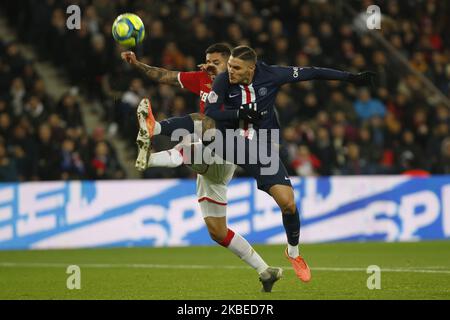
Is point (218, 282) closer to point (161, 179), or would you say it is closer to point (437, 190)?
point (161, 179)

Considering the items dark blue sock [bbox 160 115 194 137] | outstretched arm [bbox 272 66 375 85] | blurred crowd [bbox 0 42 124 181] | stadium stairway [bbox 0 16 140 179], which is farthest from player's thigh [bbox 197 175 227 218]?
stadium stairway [bbox 0 16 140 179]

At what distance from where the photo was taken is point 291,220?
902 centimetres

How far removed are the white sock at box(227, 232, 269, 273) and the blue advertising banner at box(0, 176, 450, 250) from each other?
19.9ft

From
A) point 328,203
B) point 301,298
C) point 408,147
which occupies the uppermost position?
point 408,147

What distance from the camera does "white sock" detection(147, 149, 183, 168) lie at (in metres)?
9.37

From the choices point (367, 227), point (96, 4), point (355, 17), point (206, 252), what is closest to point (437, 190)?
point (367, 227)

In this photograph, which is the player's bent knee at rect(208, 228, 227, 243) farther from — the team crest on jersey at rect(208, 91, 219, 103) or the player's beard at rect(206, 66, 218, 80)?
the player's beard at rect(206, 66, 218, 80)

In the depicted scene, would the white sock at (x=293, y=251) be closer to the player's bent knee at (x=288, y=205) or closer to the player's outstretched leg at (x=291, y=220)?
the player's outstretched leg at (x=291, y=220)

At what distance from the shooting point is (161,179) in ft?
51.5

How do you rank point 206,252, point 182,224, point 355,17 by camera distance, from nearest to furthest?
point 206,252
point 182,224
point 355,17

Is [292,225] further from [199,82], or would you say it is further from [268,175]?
[199,82]

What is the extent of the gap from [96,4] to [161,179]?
4.03 m

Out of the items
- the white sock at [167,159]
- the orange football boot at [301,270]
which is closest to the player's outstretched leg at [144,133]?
the white sock at [167,159]

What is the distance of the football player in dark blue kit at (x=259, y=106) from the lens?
Result: 29.1ft
